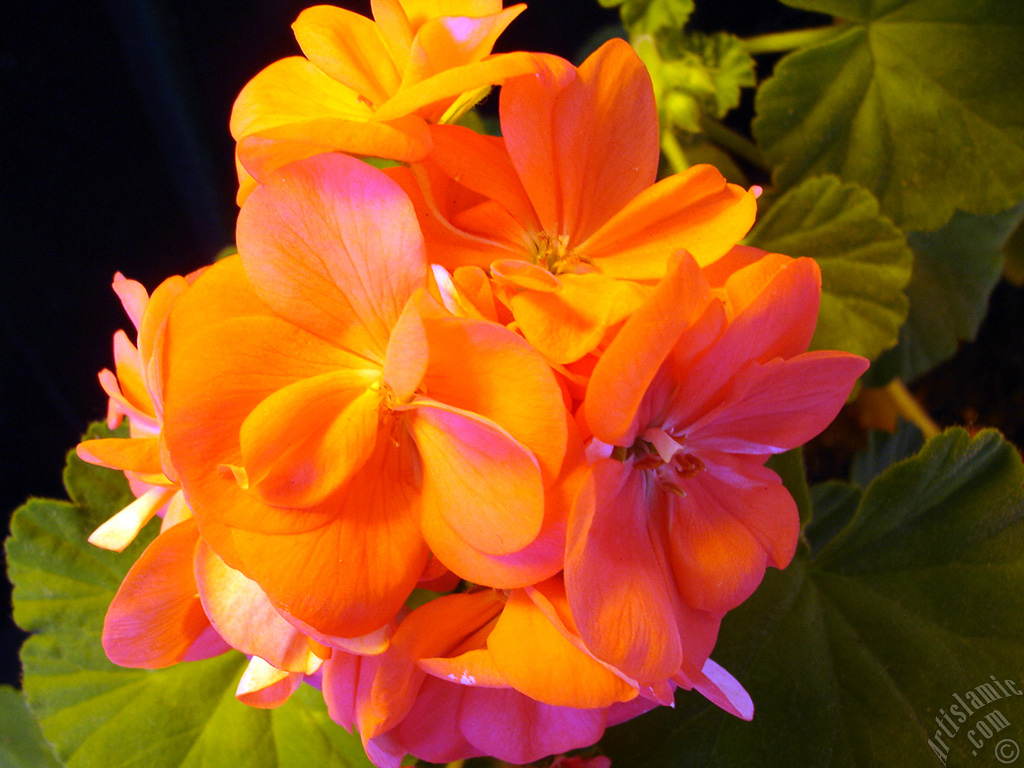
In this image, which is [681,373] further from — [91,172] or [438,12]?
[91,172]

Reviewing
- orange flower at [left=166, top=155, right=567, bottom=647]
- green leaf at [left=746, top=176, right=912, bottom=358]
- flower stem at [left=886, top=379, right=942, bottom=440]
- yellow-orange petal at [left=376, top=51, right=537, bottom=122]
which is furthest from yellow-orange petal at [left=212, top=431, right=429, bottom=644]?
flower stem at [left=886, top=379, right=942, bottom=440]

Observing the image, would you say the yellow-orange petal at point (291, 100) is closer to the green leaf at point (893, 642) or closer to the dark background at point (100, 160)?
the green leaf at point (893, 642)

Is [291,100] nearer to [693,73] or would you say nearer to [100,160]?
[693,73]

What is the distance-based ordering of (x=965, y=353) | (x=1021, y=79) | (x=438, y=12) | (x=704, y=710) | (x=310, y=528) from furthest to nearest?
(x=965, y=353) < (x=1021, y=79) < (x=704, y=710) < (x=438, y=12) < (x=310, y=528)

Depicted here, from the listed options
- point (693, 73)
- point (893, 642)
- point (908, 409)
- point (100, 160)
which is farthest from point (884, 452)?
point (100, 160)

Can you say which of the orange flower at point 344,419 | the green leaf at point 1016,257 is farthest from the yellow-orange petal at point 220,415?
the green leaf at point 1016,257

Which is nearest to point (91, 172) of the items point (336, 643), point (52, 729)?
point (52, 729)
